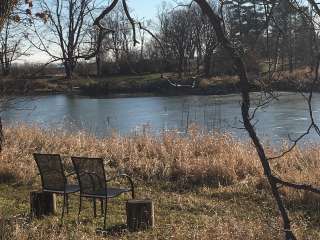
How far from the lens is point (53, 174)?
6.57 meters

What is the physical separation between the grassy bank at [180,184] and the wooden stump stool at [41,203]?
0.17m

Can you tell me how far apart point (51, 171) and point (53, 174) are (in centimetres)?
4

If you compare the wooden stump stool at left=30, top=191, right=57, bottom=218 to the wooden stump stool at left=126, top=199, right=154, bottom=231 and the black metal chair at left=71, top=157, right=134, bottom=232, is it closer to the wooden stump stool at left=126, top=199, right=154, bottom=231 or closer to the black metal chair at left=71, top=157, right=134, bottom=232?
the black metal chair at left=71, top=157, right=134, bottom=232

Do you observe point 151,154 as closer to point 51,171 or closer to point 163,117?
point 51,171

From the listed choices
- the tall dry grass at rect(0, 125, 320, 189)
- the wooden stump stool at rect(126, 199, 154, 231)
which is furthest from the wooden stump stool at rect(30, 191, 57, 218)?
the tall dry grass at rect(0, 125, 320, 189)

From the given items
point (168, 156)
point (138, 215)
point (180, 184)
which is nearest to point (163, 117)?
point (168, 156)

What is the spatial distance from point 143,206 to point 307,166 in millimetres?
4363

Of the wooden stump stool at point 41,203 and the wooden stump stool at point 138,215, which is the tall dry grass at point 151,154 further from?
the wooden stump stool at point 138,215

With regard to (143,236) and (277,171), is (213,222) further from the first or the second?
(277,171)

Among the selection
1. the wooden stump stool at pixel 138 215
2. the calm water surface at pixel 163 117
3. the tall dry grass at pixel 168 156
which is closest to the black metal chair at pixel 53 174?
the wooden stump stool at pixel 138 215

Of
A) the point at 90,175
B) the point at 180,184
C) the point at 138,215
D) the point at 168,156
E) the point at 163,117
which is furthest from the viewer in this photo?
the point at 163,117

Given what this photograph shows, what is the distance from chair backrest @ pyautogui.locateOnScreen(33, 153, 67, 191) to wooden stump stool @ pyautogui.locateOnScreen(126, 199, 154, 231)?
0.95 m

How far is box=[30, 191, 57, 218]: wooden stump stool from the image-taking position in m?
6.50

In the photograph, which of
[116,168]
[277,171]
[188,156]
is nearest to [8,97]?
[116,168]
